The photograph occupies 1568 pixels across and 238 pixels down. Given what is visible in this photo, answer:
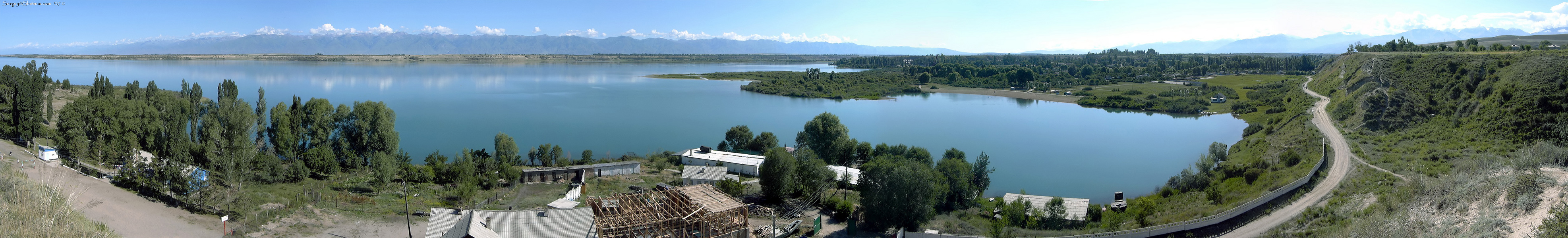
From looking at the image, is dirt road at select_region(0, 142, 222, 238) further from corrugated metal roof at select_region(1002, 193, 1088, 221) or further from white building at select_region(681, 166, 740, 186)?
corrugated metal roof at select_region(1002, 193, 1088, 221)

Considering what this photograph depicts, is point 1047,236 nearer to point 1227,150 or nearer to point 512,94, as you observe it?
point 1227,150

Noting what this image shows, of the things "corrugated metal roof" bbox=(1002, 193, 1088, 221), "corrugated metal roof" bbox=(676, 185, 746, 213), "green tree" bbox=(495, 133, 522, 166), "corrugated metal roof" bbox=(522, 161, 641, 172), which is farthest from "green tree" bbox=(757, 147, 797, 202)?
"green tree" bbox=(495, 133, 522, 166)

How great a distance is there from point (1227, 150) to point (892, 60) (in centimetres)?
10144

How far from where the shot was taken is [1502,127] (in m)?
15.4

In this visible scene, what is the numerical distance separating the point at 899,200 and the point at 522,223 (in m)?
5.81

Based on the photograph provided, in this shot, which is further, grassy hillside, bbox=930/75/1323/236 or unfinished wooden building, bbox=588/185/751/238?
grassy hillside, bbox=930/75/1323/236

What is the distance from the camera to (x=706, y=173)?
17.2m

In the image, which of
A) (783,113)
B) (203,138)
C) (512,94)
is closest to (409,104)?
(512,94)

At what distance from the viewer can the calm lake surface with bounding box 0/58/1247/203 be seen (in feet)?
77.0

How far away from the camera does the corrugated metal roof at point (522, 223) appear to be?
1027 cm

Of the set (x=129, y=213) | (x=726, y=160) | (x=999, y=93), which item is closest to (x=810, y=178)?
(x=726, y=160)

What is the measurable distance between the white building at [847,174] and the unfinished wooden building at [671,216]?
4107 mm

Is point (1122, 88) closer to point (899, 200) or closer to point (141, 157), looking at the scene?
point (899, 200)

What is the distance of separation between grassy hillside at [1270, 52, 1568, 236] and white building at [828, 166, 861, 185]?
7.78 m
